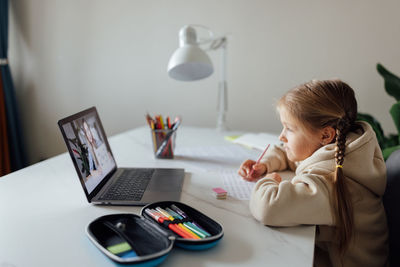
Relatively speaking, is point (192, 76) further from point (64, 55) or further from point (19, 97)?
point (19, 97)

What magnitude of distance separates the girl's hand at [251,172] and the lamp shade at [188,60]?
0.46 meters

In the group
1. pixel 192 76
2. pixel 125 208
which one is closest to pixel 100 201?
pixel 125 208

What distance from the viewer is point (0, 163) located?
89.4 inches

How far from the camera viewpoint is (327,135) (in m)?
0.83

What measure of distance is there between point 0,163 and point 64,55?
874mm

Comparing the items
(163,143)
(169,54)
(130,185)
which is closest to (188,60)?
(163,143)

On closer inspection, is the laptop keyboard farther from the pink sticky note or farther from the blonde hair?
the blonde hair

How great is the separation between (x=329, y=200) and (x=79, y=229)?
53 centimetres

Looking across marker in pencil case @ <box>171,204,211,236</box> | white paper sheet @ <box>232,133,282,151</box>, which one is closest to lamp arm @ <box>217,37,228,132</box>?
white paper sheet @ <box>232,133,282,151</box>

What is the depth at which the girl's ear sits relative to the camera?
818 mm

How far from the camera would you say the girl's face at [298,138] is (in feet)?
2.77

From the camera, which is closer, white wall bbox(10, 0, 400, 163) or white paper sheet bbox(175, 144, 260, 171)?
white paper sheet bbox(175, 144, 260, 171)

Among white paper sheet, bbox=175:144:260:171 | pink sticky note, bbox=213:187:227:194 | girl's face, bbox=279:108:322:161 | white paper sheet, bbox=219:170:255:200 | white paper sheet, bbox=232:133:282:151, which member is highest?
girl's face, bbox=279:108:322:161

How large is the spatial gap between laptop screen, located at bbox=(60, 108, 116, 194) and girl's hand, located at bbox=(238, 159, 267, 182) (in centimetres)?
41
